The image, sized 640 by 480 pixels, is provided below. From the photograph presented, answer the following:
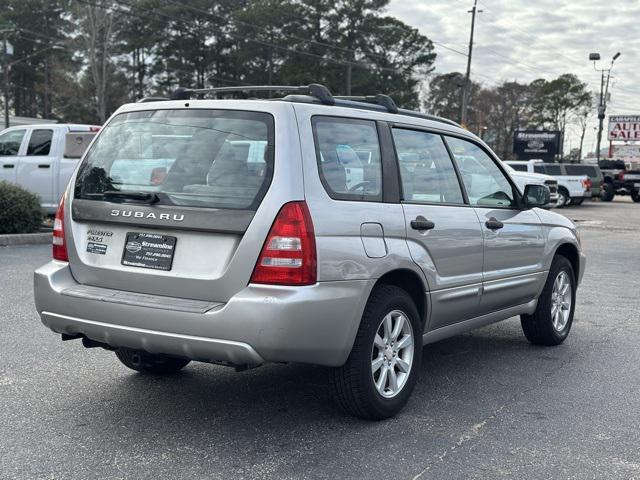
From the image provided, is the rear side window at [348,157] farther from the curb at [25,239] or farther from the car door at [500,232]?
the curb at [25,239]

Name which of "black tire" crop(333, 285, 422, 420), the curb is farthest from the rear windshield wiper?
the curb

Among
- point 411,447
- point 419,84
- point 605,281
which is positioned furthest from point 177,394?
point 419,84

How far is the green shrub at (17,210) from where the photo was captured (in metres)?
12.0

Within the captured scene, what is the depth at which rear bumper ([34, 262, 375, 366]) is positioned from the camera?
12.1 feet

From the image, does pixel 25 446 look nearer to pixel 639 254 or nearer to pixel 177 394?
pixel 177 394

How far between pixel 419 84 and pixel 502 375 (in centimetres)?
6077

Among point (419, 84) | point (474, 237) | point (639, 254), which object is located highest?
point (419, 84)

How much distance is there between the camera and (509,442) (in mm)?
4039

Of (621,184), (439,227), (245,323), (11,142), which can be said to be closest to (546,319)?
(439,227)

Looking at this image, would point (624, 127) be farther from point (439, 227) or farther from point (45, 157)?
point (439, 227)

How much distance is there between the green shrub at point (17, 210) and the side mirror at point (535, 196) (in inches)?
351

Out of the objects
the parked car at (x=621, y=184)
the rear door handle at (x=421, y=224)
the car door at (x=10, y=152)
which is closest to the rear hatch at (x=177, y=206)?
the rear door handle at (x=421, y=224)

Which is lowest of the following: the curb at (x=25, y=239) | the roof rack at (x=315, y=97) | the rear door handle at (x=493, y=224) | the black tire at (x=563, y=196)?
the curb at (x=25, y=239)

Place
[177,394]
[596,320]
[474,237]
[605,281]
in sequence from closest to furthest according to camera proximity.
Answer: [177,394] → [474,237] → [596,320] → [605,281]
